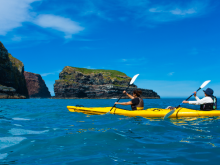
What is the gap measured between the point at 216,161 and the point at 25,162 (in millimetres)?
3738

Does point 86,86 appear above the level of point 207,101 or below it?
above

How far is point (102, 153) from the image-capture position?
152 inches

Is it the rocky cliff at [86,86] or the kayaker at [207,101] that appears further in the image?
the rocky cliff at [86,86]

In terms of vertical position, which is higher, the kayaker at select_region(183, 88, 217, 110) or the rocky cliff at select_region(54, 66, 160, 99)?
the rocky cliff at select_region(54, 66, 160, 99)

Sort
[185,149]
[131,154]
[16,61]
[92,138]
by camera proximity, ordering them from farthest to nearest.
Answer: [16,61] → [92,138] → [185,149] → [131,154]

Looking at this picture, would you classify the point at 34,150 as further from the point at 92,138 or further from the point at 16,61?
the point at 16,61

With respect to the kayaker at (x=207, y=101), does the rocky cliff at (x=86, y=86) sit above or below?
above

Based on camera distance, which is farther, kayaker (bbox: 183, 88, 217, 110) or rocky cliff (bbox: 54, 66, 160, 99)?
rocky cliff (bbox: 54, 66, 160, 99)

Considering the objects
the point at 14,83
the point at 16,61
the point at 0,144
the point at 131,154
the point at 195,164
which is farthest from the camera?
the point at 16,61

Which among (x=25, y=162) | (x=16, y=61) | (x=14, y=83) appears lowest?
(x=25, y=162)

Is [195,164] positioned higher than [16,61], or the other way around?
[16,61]

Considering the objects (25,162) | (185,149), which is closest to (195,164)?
(185,149)

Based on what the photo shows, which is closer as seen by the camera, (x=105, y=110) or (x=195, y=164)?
(x=195, y=164)

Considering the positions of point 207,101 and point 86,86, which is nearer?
point 207,101
